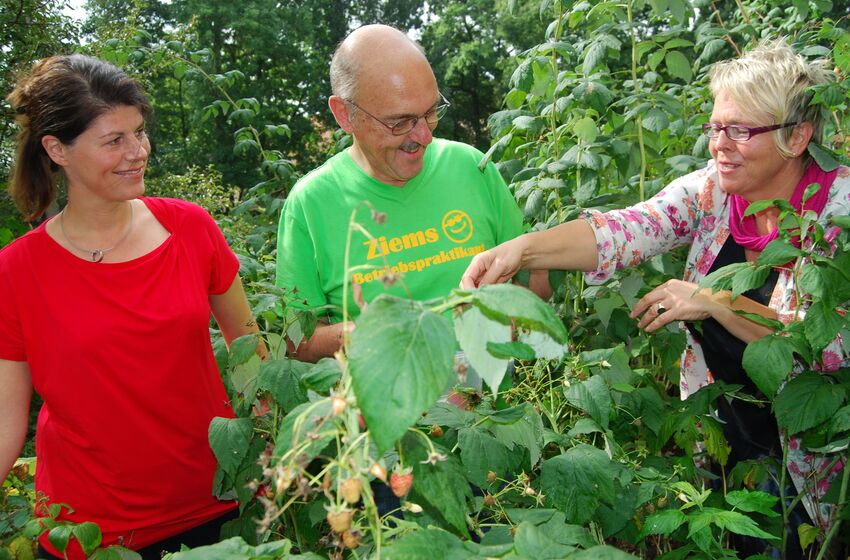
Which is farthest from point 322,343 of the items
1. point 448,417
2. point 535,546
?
point 535,546

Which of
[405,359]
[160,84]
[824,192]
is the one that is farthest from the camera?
[160,84]

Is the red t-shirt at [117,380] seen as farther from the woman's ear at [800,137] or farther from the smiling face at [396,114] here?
the woman's ear at [800,137]

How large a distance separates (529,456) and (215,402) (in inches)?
45.2

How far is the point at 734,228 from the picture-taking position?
2.18 meters

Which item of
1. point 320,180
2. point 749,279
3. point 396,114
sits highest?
point 396,114

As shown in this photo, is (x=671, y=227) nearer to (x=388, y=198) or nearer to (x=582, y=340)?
(x=582, y=340)

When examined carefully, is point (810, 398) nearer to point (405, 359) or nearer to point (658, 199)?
point (658, 199)

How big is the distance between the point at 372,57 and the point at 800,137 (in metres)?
1.26

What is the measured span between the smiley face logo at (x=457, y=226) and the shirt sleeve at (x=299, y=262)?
0.42 m

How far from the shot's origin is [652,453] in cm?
226

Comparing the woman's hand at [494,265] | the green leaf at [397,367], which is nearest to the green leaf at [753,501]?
the woman's hand at [494,265]

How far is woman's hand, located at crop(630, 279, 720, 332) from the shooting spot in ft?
6.65

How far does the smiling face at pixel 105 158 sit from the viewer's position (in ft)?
7.10

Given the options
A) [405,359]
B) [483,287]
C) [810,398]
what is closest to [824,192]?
[810,398]
